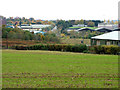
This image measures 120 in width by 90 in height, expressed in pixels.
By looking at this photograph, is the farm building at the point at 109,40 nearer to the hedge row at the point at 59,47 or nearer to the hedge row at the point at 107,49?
the hedge row at the point at 59,47

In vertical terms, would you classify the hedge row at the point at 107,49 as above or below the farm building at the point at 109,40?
below

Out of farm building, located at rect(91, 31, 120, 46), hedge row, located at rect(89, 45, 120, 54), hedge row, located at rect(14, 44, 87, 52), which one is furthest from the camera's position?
farm building, located at rect(91, 31, 120, 46)

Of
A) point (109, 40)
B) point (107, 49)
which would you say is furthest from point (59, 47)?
point (109, 40)

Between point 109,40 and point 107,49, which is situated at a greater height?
point 109,40

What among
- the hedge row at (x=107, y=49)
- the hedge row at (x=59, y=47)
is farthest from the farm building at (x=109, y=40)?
the hedge row at (x=107, y=49)

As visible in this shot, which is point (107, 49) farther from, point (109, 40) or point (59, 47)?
point (109, 40)

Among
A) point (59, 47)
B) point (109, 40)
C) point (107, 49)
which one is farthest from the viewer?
point (109, 40)

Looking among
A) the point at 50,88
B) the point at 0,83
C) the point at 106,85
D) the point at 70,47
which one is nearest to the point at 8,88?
the point at 0,83

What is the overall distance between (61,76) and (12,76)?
2572 mm

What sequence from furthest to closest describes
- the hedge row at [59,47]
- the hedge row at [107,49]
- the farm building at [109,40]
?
1. the farm building at [109,40]
2. the hedge row at [59,47]
3. the hedge row at [107,49]

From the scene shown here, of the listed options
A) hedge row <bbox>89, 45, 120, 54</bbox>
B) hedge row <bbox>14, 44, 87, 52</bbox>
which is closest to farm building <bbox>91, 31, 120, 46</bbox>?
hedge row <bbox>14, 44, 87, 52</bbox>

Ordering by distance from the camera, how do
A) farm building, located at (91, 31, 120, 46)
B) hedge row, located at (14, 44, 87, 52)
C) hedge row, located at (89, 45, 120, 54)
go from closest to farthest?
hedge row, located at (89, 45, 120, 54) < hedge row, located at (14, 44, 87, 52) < farm building, located at (91, 31, 120, 46)

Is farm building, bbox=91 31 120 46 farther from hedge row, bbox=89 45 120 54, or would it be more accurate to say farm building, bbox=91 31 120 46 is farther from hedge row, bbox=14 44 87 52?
hedge row, bbox=89 45 120 54

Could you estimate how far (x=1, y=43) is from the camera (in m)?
39.4
